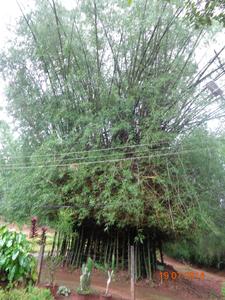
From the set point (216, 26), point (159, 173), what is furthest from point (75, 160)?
point (216, 26)

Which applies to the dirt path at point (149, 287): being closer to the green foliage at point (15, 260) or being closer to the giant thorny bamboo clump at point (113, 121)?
the giant thorny bamboo clump at point (113, 121)

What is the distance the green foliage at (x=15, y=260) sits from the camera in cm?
293

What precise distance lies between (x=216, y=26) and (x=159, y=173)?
2806 mm

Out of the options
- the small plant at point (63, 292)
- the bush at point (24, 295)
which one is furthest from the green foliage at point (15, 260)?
the small plant at point (63, 292)

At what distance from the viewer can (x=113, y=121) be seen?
5.11 m

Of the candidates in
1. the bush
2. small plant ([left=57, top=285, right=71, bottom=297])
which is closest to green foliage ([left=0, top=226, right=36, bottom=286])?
the bush

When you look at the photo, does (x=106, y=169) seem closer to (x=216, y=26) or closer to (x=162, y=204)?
(x=162, y=204)

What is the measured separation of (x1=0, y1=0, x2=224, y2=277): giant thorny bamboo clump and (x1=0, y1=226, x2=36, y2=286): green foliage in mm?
1623

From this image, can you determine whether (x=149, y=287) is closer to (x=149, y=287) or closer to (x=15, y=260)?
(x=149, y=287)

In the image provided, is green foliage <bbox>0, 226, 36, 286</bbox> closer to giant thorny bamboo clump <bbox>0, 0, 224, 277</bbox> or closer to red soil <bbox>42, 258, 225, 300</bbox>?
red soil <bbox>42, 258, 225, 300</bbox>

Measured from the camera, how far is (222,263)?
31.5ft

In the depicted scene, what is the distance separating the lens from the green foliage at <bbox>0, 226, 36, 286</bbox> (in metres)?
2.93

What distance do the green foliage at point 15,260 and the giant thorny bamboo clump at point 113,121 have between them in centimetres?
162

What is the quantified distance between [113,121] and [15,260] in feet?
9.69
